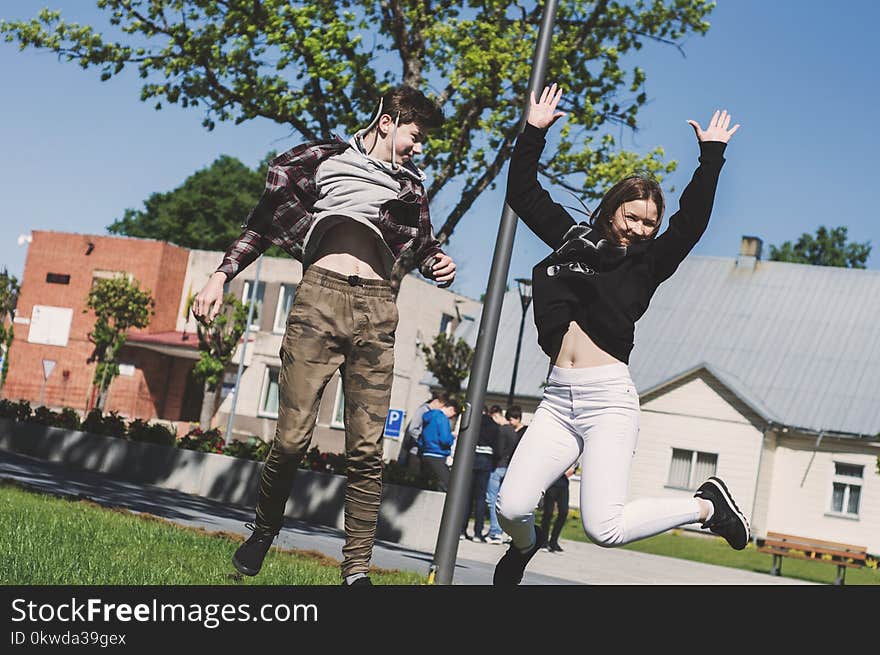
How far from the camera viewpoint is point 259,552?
17.2 feet

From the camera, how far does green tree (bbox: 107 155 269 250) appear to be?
254ft

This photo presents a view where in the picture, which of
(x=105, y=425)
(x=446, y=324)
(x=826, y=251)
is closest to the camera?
(x=105, y=425)

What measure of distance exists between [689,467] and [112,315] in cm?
2836

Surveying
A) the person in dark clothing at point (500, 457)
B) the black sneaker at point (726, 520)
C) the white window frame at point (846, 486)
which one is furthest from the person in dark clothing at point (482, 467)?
the white window frame at point (846, 486)

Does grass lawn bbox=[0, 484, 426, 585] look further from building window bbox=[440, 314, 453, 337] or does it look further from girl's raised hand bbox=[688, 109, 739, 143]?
building window bbox=[440, 314, 453, 337]

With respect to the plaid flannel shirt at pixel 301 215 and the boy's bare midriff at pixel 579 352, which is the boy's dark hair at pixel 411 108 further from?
the boy's bare midriff at pixel 579 352

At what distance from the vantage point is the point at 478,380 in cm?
1063

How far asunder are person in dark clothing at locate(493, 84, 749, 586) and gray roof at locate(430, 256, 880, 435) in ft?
115

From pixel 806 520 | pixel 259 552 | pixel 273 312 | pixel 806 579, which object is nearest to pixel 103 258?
pixel 273 312

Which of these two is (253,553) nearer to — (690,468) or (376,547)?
(376,547)

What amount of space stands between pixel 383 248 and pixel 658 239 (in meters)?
1.24

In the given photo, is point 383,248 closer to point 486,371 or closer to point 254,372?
point 486,371

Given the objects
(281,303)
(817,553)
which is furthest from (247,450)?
(281,303)

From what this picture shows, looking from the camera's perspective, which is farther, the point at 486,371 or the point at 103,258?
the point at 103,258
